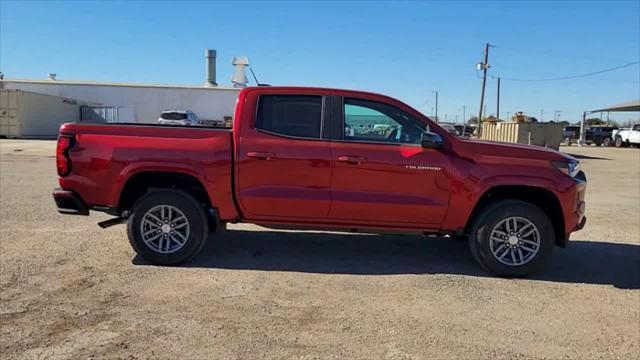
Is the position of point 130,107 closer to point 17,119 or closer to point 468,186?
point 17,119

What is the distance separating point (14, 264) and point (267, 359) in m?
3.48

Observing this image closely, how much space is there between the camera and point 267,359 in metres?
3.68

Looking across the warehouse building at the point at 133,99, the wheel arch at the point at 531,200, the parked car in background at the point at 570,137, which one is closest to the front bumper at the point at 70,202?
the wheel arch at the point at 531,200

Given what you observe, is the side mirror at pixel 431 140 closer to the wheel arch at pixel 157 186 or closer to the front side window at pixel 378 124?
the front side window at pixel 378 124

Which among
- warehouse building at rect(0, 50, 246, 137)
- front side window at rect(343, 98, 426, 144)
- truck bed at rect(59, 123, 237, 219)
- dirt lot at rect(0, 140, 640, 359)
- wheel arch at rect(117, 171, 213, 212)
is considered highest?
warehouse building at rect(0, 50, 246, 137)

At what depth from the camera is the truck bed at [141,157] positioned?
5719mm

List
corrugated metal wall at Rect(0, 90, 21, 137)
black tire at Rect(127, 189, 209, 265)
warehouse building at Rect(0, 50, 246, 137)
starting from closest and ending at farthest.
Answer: black tire at Rect(127, 189, 209, 265)
corrugated metal wall at Rect(0, 90, 21, 137)
warehouse building at Rect(0, 50, 246, 137)

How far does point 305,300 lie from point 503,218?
2.35 meters

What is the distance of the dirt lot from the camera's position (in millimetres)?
3938

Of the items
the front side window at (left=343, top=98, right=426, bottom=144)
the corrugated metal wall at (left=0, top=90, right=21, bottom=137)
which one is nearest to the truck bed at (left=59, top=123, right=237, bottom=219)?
the front side window at (left=343, top=98, right=426, bottom=144)

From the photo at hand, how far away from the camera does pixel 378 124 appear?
A: 19.2ft

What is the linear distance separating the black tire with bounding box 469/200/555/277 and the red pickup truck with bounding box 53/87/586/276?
0.03ft

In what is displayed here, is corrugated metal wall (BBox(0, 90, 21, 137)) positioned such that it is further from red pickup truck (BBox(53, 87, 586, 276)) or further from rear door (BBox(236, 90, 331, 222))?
rear door (BBox(236, 90, 331, 222))

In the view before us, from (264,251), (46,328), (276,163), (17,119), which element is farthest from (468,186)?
(17,119)
